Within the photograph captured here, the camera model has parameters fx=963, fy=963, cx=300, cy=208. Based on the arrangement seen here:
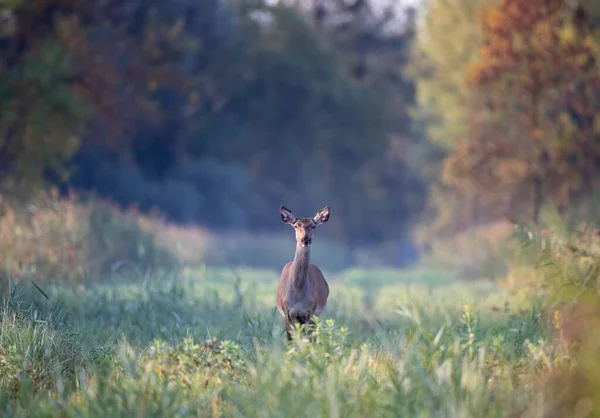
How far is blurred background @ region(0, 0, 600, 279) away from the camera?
81.3ft

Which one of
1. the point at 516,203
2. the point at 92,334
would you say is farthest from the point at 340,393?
the point at 516,203

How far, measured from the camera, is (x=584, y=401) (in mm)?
6867

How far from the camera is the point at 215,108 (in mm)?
54844

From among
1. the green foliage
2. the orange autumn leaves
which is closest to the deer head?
the orange autumn leaves

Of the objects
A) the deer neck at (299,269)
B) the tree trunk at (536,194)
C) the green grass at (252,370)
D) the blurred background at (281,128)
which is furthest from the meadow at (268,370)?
the tree trunk at (536,194)

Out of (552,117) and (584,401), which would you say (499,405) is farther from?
(552,117)

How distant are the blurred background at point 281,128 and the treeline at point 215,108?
0.34ft

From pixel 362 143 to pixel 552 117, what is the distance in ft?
120

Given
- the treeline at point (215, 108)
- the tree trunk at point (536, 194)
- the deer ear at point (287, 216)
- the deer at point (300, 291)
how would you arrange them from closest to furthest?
the deer at point (300, 291)
the deer ear at point (287, 216)
the tree trunk at point (536, 194)
the treeline at point (215, 108)

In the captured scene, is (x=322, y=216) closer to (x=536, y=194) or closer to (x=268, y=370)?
(x=268, y=370)

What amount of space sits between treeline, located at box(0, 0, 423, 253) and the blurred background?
0.10 m

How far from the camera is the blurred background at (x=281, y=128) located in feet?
81.3

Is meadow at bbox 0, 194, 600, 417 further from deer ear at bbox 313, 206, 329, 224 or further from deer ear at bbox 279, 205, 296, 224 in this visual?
Answer: deer ear at bbox 313, 206, 329, 224

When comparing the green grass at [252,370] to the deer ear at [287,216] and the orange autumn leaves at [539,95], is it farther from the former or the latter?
the orange autumn leaves at [539,95]
